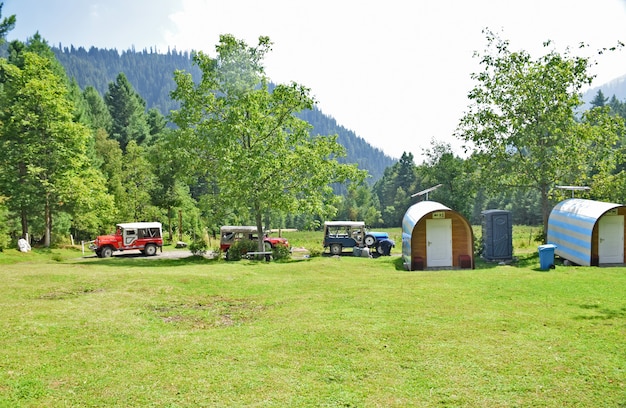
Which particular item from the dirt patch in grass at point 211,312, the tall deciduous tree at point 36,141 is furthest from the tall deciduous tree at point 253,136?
the dirt patch in grass at point 211,312

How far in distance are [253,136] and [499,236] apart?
14.9 metres

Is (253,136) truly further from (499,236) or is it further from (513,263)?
(513,263)

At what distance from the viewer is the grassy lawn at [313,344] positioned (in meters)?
6.74

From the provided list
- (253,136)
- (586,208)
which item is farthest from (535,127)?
(253,136)

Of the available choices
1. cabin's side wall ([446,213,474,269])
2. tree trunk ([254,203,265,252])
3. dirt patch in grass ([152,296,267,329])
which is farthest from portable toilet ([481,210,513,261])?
dirt patch in grass ([152,296,267,329])

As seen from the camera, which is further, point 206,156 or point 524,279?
point 206,156

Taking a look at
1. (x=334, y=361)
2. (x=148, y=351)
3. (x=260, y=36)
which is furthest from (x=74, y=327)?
(x=260, y=36)

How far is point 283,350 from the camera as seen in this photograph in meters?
8.66

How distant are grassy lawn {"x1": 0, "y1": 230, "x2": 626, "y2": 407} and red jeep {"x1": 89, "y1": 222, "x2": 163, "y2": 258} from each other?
1318 centimetres

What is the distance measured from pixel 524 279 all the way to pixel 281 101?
16.8m

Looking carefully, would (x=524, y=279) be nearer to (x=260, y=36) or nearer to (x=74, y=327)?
(x=74, y=327)

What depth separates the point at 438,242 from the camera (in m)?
22.2

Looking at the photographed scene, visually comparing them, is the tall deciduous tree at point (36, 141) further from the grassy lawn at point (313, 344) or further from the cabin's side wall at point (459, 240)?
the cabin's side wall at point (459, 240)

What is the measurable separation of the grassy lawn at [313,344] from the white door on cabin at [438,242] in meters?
5.88
